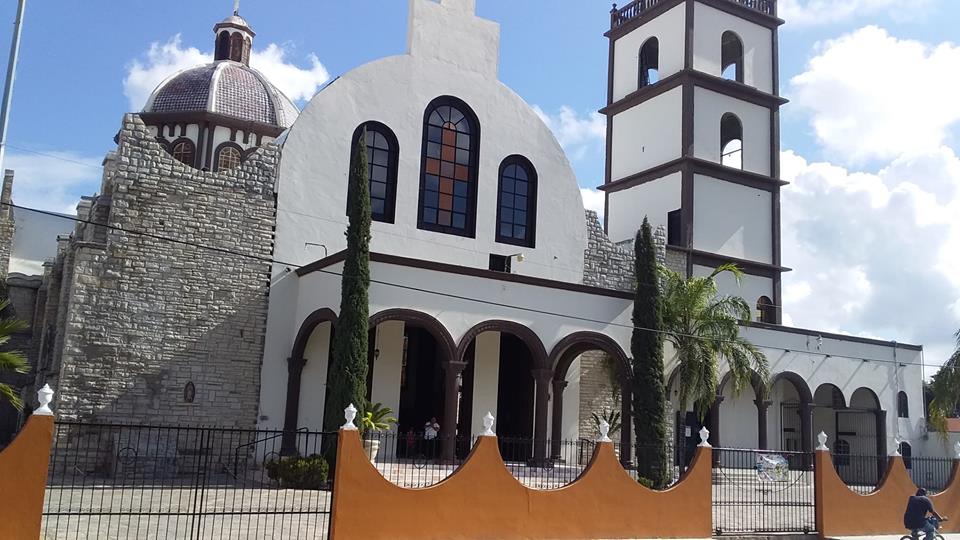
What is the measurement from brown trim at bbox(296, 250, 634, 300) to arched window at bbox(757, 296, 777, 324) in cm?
928

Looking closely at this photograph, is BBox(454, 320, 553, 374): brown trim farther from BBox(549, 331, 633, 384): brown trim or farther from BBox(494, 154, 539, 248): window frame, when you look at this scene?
BBox(494, 154, 539, 248): window frame

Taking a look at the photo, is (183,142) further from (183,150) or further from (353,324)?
(353,324)

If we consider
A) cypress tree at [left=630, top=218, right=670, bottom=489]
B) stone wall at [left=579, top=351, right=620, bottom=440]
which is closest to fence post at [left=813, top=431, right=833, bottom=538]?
cypress tree at [left=630, top=218, right=670, bottom=489]

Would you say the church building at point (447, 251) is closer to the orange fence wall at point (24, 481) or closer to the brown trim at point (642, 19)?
the brown trim at point (642, 19)

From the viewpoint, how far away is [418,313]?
18.5 m

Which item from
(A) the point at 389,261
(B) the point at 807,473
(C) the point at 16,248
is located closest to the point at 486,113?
(A) the point at 389,261

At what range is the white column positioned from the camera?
21.9m

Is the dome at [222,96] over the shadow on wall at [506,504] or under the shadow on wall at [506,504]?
over

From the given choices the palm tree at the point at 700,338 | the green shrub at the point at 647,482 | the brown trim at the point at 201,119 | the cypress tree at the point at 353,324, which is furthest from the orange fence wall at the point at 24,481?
the brown trim at the point at 201,119

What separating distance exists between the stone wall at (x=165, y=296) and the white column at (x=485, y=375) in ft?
17.6

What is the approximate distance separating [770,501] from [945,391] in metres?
12.0

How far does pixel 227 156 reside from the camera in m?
29.0

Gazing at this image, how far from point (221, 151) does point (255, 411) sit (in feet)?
40.4

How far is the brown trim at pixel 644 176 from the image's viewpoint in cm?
2872
